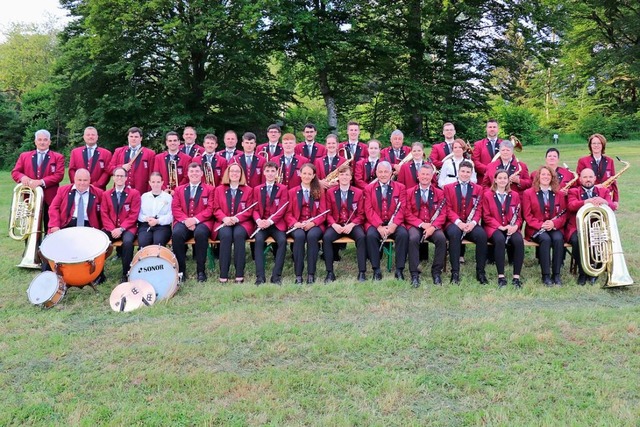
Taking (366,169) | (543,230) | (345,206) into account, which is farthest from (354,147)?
(543,230)

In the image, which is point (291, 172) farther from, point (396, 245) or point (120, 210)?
point (120, 210)

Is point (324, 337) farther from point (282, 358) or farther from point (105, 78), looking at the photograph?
point (105, 78)

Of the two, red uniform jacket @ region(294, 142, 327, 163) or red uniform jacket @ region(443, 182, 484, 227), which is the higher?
red uniform jacket @ region(294, 142, 327, 163)

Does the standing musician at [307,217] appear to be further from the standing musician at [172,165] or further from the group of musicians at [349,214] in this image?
the standing musician at [172,165]

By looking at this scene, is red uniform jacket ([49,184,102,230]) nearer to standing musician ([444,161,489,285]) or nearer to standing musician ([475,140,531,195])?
standing musician ([444,161,489,285])

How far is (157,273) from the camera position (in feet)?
17.6

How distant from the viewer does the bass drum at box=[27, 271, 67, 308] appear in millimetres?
5094

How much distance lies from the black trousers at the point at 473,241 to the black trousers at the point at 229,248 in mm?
2354

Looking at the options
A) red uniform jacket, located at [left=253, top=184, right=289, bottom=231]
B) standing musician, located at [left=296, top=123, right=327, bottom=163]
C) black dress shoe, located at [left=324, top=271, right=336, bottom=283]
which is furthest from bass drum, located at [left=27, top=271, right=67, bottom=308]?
standing musician, located at [left=296, top=123, right=327, bottom=163]

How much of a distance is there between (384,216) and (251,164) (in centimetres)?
190

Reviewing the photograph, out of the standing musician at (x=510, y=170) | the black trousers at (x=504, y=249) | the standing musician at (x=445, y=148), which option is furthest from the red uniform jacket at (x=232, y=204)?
the standing musician at (x=510, y=170)

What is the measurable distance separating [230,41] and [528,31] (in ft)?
36.9

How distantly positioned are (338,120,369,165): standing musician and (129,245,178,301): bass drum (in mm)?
2916

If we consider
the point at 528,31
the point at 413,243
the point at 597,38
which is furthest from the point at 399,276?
the point at 597,38
